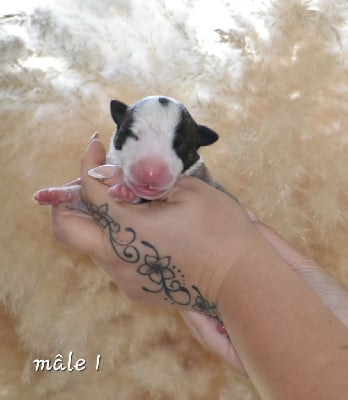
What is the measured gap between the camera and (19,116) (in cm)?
171

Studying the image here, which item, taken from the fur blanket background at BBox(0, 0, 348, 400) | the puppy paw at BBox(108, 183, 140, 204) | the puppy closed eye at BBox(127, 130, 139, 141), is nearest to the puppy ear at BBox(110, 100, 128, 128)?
the puppy closed eye at BBox(127, 130, 139, 141)

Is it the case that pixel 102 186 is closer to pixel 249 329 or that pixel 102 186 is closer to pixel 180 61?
pixel 249 329

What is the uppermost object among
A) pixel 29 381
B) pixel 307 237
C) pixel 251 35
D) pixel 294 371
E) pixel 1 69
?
pixel 251 35

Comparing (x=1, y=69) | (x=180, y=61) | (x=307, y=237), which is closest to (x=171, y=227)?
(x=307, y=237)

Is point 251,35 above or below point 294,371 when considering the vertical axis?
above

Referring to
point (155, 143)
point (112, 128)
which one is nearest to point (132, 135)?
point (155, 143)

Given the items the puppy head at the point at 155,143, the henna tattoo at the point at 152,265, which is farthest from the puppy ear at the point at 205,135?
the henna tattoo at the point at 152,265

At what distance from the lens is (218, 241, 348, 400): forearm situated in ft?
2.79

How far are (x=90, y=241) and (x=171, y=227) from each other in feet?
0.68

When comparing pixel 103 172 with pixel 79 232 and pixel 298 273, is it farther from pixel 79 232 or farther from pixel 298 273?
pixel 298 273

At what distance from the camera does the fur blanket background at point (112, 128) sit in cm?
161

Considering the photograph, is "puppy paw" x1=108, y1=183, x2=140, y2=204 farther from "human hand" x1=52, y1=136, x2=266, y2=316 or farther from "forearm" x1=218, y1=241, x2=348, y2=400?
"forearm" x1=218, y1=241, x2=348, y2=400

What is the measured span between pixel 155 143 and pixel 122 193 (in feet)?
0.44

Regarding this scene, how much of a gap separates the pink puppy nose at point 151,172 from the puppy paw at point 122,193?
0.04 meters
